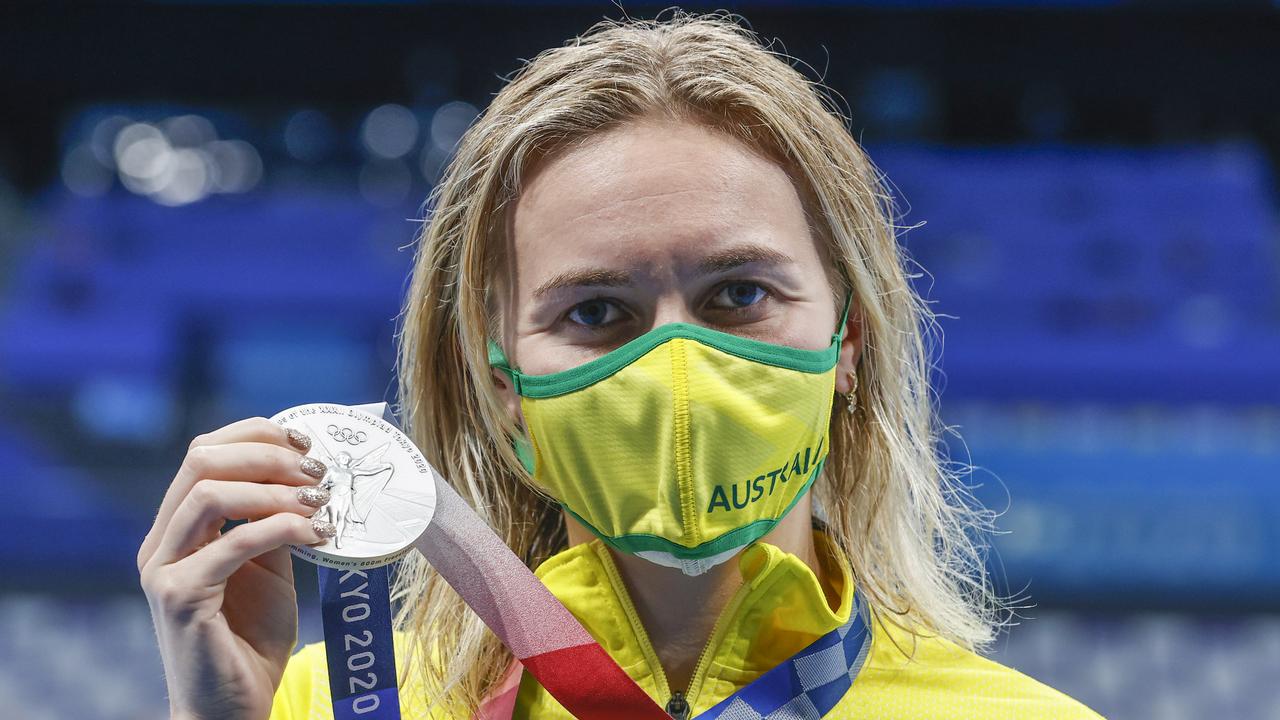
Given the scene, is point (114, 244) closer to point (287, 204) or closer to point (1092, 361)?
point (287, 204)

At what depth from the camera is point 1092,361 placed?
6.95 meters

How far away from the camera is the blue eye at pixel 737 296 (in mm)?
1519

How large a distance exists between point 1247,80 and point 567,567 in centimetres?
751

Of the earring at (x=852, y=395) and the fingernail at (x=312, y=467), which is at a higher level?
the fingernail at (x=312, y=467)

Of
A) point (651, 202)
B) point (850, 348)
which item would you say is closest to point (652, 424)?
point (651, 202)

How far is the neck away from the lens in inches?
62.3

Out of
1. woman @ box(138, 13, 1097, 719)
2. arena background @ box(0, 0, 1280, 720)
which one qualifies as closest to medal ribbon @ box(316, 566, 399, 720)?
woman @ box(138, 13, 1097, 719)

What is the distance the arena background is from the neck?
428cm

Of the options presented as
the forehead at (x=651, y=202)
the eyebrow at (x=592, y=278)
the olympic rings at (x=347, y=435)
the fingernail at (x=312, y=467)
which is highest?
the forehead at (x=651, y=202)

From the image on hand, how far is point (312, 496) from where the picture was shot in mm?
1323

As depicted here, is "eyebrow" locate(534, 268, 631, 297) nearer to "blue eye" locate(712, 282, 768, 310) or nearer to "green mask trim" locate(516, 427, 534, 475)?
"blue eye" locate(712, 282, 768, 310)

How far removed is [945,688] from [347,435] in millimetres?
845

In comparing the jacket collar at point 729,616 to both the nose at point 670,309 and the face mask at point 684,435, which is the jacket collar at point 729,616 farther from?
the nose at point 670,309

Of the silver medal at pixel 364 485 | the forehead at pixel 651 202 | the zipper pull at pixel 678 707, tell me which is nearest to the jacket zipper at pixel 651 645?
the zipper pull at pixel 678 707
